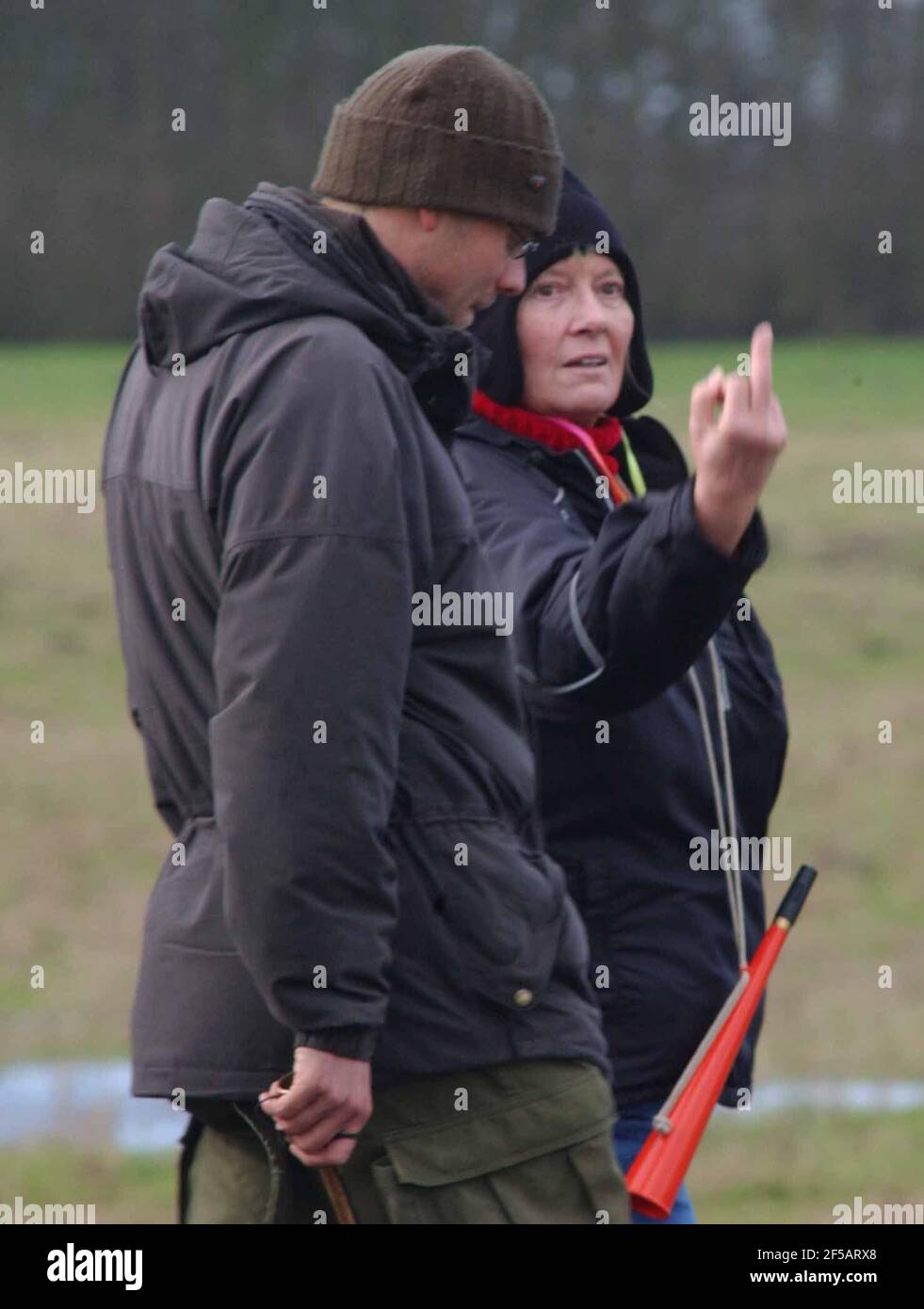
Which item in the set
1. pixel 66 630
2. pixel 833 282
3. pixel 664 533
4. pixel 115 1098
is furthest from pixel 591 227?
pixel 833 282

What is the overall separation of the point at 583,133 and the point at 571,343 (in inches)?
1068

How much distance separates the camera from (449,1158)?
7.96 ft

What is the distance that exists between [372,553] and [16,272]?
29.5 metres

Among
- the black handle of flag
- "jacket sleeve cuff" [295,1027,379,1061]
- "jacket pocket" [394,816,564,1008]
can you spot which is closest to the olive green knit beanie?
"jacket pocket" [394,816,564,1008]

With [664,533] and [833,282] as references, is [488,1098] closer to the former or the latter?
[664,533]

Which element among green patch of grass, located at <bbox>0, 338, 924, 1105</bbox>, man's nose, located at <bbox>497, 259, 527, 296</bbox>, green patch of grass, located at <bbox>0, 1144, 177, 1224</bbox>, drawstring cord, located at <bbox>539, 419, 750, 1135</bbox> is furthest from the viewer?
green patch of grass, located at <bbox>0, 338, 924, 1105</bbox>

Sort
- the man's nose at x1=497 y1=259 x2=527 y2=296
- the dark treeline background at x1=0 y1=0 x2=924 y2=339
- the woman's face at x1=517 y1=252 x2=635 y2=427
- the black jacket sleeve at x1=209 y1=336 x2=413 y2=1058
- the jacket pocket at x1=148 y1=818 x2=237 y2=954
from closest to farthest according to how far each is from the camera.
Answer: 1. the black jacket sleeve at x1=209 y1=336 x2=413 y2=1058
2. the jacket pocket at x1=148 y1=818 x2=237 y2=954
3. the man's nose at x1=497 y1=259 x2=527 y2=296
4. the woman's face at x1=517 y1=252 x2=635 y2=427
5. the dark treeline background at x1=0 y1=0 x2=924 y2=339

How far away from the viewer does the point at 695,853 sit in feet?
9.82

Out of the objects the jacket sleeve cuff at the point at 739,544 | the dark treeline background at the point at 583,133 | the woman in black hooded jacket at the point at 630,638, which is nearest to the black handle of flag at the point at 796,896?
the woman in black hooded jacket at the point at 630,638

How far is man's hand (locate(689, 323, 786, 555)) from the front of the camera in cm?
257

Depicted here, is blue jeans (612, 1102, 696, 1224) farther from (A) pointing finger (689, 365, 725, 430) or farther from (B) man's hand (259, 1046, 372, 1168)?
(A) pointing finger (689, 365, 725, 430)

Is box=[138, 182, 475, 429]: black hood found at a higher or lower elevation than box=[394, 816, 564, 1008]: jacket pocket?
higher

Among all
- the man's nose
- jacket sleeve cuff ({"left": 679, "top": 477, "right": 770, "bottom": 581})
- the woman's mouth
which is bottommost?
jacket sleeve cuff ({"left": 679, "top": 477, "right": 770, "bottom": 581})

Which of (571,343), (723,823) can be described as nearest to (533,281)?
(571,343)
